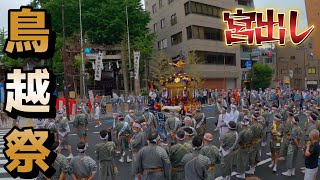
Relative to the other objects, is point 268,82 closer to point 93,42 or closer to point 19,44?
point 93,42

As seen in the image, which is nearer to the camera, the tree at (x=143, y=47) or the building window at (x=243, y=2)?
the tree at (x=143, y=47)

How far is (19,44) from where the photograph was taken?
8.70 metres

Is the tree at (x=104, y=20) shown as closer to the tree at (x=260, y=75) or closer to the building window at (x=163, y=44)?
the building window at (x=163, y=44)

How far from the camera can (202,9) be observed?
5272 cm

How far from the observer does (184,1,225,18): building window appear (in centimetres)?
5116

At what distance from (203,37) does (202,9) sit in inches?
154

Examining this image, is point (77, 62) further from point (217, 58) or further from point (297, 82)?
point (297, 82)

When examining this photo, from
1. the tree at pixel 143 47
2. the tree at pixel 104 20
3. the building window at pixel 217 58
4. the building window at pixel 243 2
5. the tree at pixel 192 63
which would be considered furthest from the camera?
the building window at pixel 243 2

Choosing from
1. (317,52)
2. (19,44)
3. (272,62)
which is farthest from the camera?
(272,62)

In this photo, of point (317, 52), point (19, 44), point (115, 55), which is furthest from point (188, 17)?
point (19, 44)

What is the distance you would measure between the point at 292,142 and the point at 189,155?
16.9ft

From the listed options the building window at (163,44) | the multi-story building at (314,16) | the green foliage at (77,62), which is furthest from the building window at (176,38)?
the multi-story building at (314,16)

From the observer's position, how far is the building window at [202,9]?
5116 centimetres

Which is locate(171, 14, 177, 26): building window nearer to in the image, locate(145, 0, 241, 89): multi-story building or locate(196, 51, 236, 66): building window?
locate(145, 0, 241, 89): multi-story building
